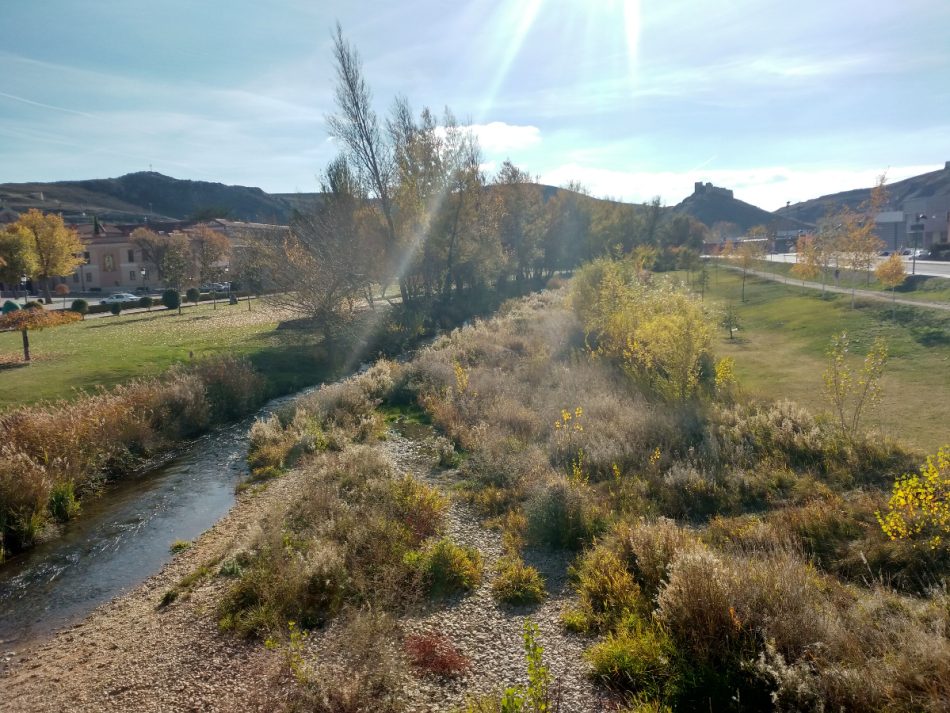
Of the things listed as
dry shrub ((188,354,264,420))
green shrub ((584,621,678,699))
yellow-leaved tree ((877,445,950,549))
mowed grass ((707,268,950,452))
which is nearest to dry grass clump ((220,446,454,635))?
green shrub ((584,621,678,699))

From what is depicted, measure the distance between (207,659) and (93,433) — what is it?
9.95 metres

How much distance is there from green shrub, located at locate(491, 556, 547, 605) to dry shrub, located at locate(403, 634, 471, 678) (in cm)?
114

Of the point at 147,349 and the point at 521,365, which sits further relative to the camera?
the point at 147,349

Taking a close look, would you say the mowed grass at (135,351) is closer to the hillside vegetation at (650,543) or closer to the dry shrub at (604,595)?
the hillside vegetation at (650,543)

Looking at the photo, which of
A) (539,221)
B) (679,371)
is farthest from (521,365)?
(539,221)

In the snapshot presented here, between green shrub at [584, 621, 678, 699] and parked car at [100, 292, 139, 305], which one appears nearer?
green shrub at [584, 621, 678, 699]

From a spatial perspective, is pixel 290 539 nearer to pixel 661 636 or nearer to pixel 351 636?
pixel 351 636

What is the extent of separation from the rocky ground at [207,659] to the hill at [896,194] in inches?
1882

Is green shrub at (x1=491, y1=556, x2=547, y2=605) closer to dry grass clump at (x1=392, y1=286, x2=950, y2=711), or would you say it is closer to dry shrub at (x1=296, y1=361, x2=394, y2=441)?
dry grass clump at (x1=392, y1=286, x2=950, y2=711)

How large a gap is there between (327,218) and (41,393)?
21066 millimetres

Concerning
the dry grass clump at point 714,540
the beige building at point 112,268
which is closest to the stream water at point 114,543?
the dry grass clump at point 714,540

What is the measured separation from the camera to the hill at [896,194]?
352 feet

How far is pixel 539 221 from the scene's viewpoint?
55500mm

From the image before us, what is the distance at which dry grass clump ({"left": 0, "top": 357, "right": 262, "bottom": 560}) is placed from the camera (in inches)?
431
